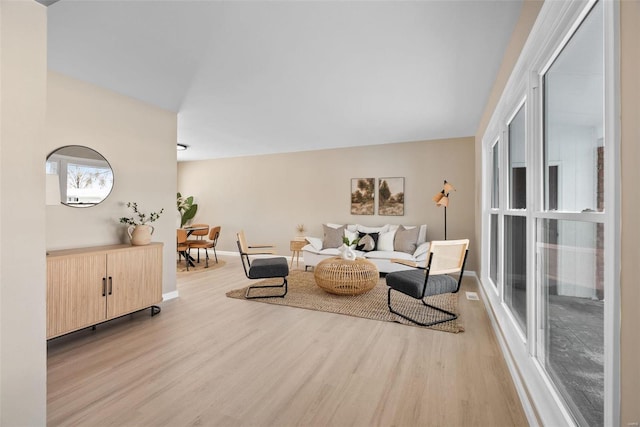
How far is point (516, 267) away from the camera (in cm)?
260

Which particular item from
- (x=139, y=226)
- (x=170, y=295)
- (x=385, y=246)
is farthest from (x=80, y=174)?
(x=385, y=246)

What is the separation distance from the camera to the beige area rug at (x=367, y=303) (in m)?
3.33

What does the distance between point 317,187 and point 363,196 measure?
3.63ft

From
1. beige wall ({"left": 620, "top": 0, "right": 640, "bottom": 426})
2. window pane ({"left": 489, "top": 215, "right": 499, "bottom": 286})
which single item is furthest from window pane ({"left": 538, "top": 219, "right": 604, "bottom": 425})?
window pane ({"left": 489, "top": 215, "right": 499, "bottom": 286})

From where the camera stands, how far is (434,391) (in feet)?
6.56

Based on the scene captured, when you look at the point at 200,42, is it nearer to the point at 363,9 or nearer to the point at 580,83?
the point at 363,9

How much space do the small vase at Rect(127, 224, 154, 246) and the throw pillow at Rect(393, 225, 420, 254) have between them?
4.02 metres

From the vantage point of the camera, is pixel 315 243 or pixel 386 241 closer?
pixel 386 241

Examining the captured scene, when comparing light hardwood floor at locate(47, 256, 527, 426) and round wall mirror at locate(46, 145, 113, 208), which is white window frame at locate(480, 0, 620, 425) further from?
round wall mirror at locate(46, 145, 113, 208)

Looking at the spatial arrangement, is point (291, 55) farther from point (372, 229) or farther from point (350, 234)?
point (372, 229)

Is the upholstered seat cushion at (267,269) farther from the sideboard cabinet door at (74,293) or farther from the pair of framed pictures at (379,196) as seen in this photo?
the pair of framed pictures at (379,196)

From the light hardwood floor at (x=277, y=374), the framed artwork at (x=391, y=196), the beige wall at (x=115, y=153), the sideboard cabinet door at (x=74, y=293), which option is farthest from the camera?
the framed artwork at (x=391, y=196)

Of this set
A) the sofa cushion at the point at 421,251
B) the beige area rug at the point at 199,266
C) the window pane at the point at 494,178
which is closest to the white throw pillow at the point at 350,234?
the sofa cushion at the point at 421,251

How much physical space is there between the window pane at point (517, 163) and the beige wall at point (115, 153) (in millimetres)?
3997
